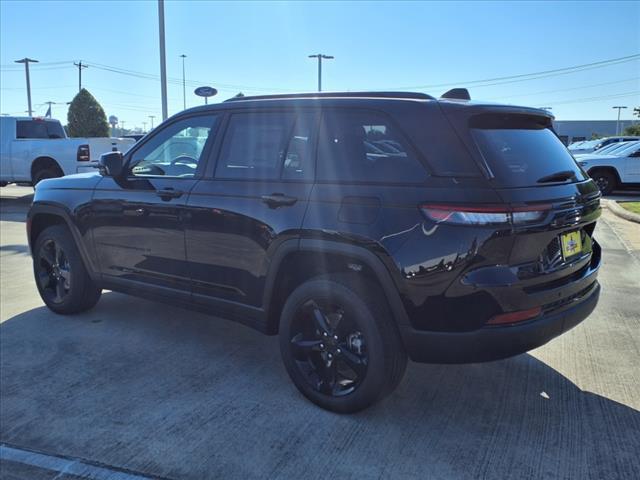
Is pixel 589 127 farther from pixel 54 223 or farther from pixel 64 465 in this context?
pixel 64 465

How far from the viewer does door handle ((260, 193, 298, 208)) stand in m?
3.27

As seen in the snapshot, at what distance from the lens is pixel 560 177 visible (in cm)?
310

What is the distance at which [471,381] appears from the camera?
363 centimetres

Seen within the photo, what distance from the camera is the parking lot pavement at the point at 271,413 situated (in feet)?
8.98

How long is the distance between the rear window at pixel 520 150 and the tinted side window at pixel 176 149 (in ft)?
6.26

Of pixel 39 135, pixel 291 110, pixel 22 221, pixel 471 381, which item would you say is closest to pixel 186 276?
pixel 291 110

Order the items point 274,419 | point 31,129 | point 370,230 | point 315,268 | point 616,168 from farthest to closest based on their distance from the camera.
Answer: point 616,168 → point 31,129 → point 315,268 → point 274,419 → point 370,230

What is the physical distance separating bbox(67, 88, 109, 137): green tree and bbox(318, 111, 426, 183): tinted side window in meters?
37.9

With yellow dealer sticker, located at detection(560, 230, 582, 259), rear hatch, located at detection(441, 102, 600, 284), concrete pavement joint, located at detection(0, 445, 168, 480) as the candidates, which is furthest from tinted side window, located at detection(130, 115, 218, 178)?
yellow dealer sticker, located at detection(560, 230, 582, 259)

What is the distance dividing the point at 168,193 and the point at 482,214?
7.46ft

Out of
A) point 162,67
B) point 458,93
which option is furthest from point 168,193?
point 162,67

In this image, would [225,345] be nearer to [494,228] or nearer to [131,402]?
[131,402]

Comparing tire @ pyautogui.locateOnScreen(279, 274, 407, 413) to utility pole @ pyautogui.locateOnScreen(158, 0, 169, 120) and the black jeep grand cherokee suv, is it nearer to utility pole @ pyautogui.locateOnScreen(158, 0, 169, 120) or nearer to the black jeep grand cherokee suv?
the black jeep grand cherokee suv

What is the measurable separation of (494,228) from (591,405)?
1.43 m
